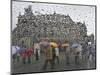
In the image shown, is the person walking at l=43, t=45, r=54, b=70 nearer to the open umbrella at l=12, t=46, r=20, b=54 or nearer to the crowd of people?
the crowd of people

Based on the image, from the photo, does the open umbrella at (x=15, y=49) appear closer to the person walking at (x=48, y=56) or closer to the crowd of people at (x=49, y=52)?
the crowd of people at (x=49, y=52)

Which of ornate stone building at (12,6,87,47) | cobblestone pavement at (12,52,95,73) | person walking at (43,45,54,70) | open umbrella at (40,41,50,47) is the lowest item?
cobblestone pavement at (12,52,95,73)

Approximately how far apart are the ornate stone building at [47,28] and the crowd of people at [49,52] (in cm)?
7

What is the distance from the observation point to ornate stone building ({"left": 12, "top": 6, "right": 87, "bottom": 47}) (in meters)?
2.31

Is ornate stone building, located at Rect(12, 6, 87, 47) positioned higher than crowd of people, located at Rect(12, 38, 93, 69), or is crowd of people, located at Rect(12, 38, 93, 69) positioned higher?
ornate stone building, located at Rect(12, 6, 87, 47)

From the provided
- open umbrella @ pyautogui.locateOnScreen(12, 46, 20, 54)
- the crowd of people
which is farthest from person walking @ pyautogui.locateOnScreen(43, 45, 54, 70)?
open umbrella @ pyautogui.locateOnScreen(12, 46, 20, 54)

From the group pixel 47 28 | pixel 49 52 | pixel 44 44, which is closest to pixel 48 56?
pixel 49 52

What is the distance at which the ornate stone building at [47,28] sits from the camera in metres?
2.31

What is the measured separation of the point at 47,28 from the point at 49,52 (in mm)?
284

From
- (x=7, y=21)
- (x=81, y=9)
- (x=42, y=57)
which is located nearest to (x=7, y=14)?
(x=7, y=21)

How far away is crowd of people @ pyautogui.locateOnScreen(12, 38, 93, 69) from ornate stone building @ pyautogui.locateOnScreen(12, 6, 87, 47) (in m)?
0.07

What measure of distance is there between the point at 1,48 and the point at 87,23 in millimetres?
1098

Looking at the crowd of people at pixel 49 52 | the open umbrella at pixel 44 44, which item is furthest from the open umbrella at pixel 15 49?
the open umbrella at pixel 44 44

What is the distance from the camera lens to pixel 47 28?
2.40 m
